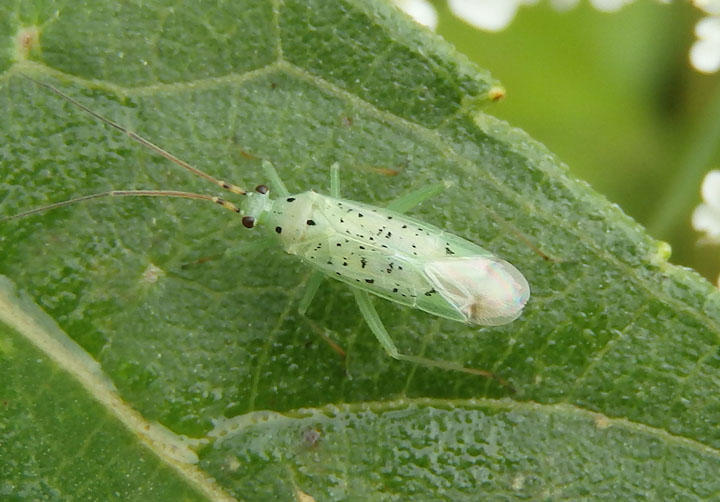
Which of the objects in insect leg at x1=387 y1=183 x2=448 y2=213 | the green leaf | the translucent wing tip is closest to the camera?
the green leaf

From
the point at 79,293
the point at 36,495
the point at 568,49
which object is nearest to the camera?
the point at 36,495

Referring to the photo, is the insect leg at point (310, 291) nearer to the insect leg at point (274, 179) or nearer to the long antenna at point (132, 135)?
the insect leg at point (274, 179)

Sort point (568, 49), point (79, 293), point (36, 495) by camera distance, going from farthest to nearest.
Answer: point (568, 49)
point (79, 293)
point (36, 495)

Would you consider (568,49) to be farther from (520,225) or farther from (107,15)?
(107,15)

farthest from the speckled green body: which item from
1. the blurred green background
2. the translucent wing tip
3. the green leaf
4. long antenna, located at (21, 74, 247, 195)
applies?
the blurred green background

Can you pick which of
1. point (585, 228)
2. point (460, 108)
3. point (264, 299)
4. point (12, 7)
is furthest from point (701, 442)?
point (12, 7)

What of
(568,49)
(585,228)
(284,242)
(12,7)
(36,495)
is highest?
(568,49)

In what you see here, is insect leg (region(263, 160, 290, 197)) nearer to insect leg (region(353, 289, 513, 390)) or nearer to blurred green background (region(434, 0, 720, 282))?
insect leg (region(353, 289, 513, 390))
